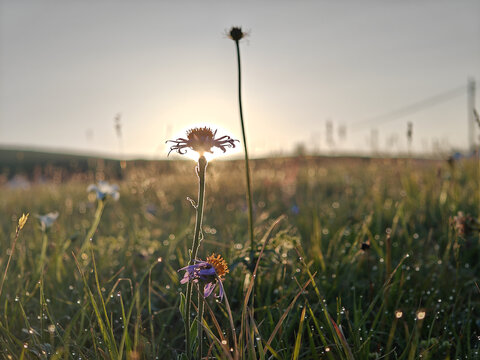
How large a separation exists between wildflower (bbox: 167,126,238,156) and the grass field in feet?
1.42

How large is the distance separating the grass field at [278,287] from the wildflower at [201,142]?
1.42 feet

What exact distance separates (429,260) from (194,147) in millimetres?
1815

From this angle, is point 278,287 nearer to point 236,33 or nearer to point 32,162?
point 236,33

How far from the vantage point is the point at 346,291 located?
1979 mm

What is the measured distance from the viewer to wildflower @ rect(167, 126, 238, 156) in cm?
119

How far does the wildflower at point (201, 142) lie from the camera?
1186 millimetres

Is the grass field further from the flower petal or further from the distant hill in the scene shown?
the distant hill

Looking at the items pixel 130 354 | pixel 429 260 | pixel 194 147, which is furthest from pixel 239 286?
pixel 429 260

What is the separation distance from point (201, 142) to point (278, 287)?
3.45 feet

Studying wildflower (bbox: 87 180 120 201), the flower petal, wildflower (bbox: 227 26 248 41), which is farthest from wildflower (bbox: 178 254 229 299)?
wildflower (bbox: 87 180 120 201)

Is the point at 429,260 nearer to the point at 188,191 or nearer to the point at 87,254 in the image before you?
the point at 87,254

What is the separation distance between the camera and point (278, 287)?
6.41ft

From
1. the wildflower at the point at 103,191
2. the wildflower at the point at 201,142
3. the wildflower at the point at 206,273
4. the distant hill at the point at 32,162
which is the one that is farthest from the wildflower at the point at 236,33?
the distant hill at the point at 32,162

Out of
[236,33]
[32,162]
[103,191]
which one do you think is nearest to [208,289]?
[236,33]
